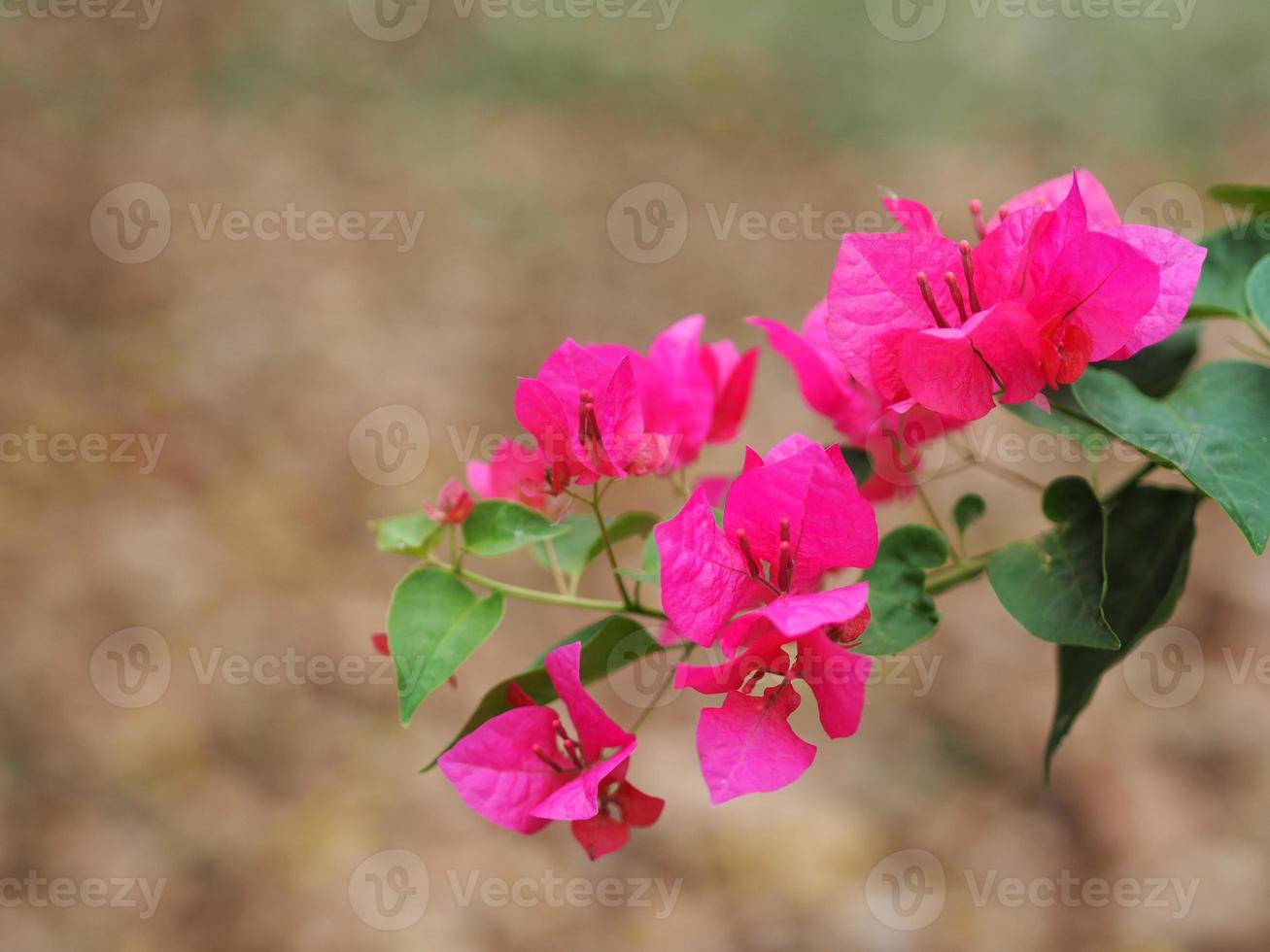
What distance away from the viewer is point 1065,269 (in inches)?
20.3

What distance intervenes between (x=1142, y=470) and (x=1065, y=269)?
9.2 inches

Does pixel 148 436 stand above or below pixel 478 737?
above

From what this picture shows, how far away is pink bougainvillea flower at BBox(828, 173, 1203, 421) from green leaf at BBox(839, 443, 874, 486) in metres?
0.22

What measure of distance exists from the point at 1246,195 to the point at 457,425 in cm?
252

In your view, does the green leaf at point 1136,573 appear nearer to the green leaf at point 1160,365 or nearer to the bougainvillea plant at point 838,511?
the bougainvillea plant at point 838,511

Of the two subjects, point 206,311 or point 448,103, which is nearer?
point 206,311

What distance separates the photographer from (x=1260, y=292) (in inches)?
25.5

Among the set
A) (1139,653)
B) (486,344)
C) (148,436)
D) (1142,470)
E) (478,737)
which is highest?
(486,344)

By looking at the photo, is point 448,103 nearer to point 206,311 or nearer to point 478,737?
point 206,311

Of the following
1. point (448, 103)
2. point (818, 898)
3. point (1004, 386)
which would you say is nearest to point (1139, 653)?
point (818, 898)

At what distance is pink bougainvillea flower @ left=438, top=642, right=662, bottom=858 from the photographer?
0.56m

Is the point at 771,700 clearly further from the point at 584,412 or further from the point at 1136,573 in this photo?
the point at 1136,573

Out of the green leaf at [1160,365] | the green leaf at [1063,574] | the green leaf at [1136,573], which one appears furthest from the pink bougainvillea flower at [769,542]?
→ the green leaf at [1160,365]

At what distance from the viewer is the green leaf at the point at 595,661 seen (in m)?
0.62
